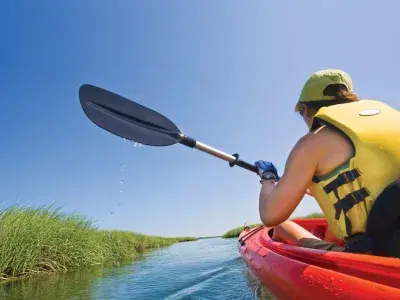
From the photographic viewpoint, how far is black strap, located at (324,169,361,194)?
180 centimetres

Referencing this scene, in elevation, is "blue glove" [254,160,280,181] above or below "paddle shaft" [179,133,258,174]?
below

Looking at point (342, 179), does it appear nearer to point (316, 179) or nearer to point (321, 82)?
point (316, 179)

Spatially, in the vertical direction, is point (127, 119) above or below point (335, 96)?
above

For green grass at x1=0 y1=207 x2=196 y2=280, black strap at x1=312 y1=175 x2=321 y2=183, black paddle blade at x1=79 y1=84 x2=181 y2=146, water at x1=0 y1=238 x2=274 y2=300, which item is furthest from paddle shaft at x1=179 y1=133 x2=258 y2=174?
green grass at x1=0 y1=207 x2=196 y2=280

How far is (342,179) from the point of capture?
1842 millimetres

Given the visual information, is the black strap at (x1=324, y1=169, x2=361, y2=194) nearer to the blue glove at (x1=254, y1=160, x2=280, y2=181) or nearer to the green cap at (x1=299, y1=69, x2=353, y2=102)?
the green cap at (x1=299, y1=69, x2=353, y2=102)

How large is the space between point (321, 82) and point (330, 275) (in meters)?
1.15

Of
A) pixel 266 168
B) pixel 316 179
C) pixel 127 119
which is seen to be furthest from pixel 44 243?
pixel 316 179

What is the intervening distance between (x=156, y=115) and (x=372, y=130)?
11.2 ft

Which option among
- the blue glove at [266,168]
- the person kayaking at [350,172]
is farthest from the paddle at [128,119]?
the person kayaking at [350,172]

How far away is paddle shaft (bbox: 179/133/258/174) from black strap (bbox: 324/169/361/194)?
7.00ft

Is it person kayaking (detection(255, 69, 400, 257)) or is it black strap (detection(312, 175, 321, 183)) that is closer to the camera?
person kayaking (detection(255, 69, 400, 257))

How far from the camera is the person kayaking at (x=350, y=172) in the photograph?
5.69 feet

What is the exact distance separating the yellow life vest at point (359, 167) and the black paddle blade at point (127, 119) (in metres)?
2.82
